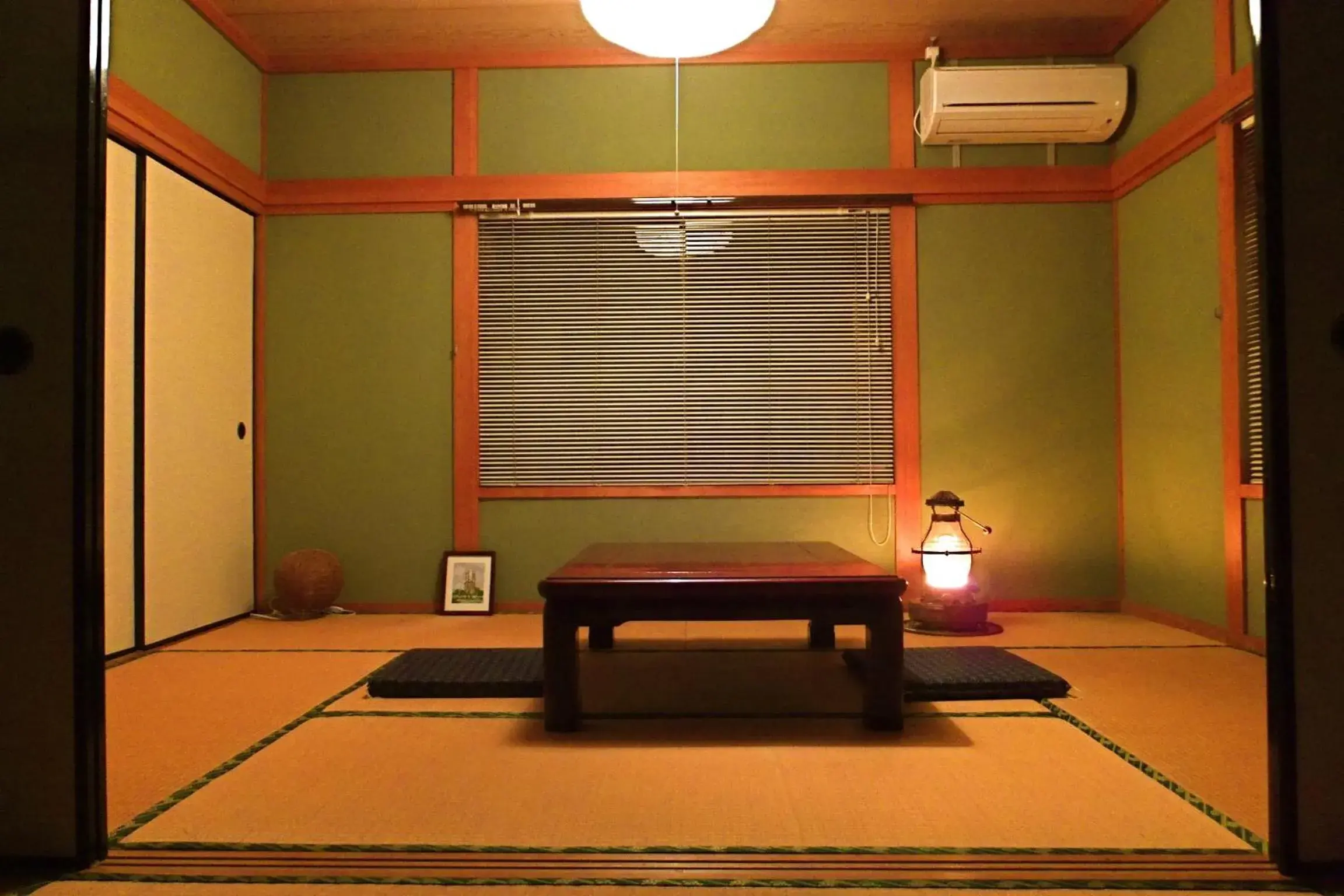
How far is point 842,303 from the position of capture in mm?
4660

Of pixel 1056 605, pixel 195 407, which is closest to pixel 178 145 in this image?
pixel 195 407

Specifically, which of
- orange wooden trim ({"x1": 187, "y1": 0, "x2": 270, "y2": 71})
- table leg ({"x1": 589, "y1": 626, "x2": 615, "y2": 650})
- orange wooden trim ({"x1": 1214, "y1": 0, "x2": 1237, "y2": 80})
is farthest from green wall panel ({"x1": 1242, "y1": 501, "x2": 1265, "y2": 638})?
orange wooden trim ({"x1": 187, "y1": 0, "x2": 270, "y2": 71})

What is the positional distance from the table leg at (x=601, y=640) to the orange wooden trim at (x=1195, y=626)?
256 centimetres

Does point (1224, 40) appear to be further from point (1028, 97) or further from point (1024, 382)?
point (1024, 382)

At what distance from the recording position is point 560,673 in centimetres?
237

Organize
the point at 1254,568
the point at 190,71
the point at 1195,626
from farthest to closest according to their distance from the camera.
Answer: the point at 190,71
the point at 1195,626
the point at 1254,568

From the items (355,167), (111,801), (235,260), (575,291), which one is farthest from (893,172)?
(111,801)

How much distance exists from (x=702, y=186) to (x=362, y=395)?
221cm

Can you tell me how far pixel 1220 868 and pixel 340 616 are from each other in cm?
402

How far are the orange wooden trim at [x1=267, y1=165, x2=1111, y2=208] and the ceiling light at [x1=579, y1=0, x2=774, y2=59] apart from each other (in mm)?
1336

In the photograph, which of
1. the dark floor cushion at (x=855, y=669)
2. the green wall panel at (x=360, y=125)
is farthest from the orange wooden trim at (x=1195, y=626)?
the green wall panel at (x=360, y=125)

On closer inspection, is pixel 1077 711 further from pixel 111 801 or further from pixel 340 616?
pixel 340 616

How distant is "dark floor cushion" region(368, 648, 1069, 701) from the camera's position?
8.86ft

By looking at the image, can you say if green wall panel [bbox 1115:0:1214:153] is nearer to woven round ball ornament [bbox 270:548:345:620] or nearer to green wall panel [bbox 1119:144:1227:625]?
green wall panel [bbox 1119:144:1227:625]
